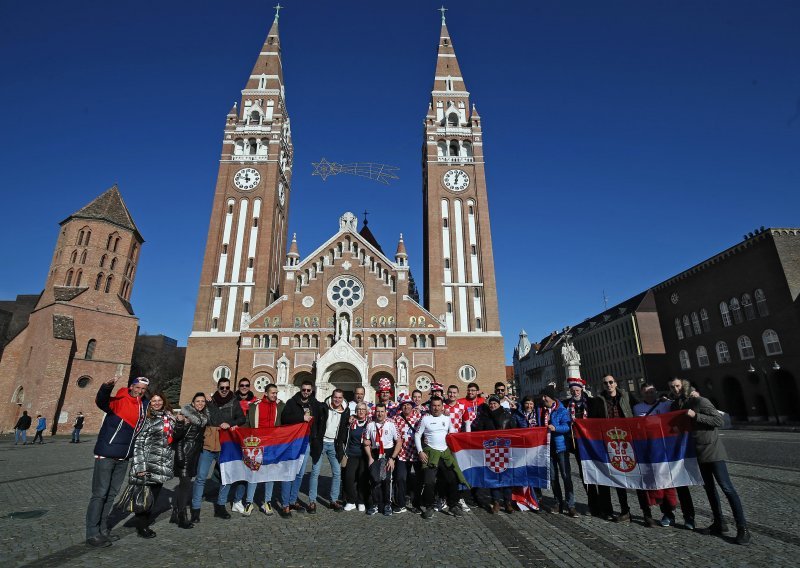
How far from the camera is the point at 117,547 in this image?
5.77m

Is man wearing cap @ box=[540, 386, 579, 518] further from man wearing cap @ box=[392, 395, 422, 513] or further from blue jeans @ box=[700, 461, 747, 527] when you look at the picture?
man wearing cap @ box=[392, 395, 422, 513]

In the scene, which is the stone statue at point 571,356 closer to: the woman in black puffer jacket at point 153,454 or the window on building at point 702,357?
the window on building at point 702,357

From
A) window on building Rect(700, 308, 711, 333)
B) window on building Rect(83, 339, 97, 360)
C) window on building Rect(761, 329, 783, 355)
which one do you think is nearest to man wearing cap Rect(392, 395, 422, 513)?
window on building Rect(83, 339, 97, 360)

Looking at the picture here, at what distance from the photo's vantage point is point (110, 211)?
129 feet

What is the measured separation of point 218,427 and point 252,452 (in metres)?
0.76

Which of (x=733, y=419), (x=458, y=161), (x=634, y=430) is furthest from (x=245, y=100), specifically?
(x=733, y=419)

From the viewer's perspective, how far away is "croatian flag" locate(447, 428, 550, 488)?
7730mm

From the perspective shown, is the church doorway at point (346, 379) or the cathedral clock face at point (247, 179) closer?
the church doorway at point (346, 379)

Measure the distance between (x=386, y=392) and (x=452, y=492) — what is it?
7.31ft

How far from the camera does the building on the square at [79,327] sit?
102 feet

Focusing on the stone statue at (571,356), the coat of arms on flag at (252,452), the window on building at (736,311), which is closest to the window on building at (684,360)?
the window on building at (736,311)

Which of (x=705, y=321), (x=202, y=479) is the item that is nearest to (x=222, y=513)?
(x=202, y=479)

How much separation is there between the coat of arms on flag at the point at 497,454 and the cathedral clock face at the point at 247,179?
35182 mm

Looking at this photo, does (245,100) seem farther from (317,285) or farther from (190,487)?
(190,487)
